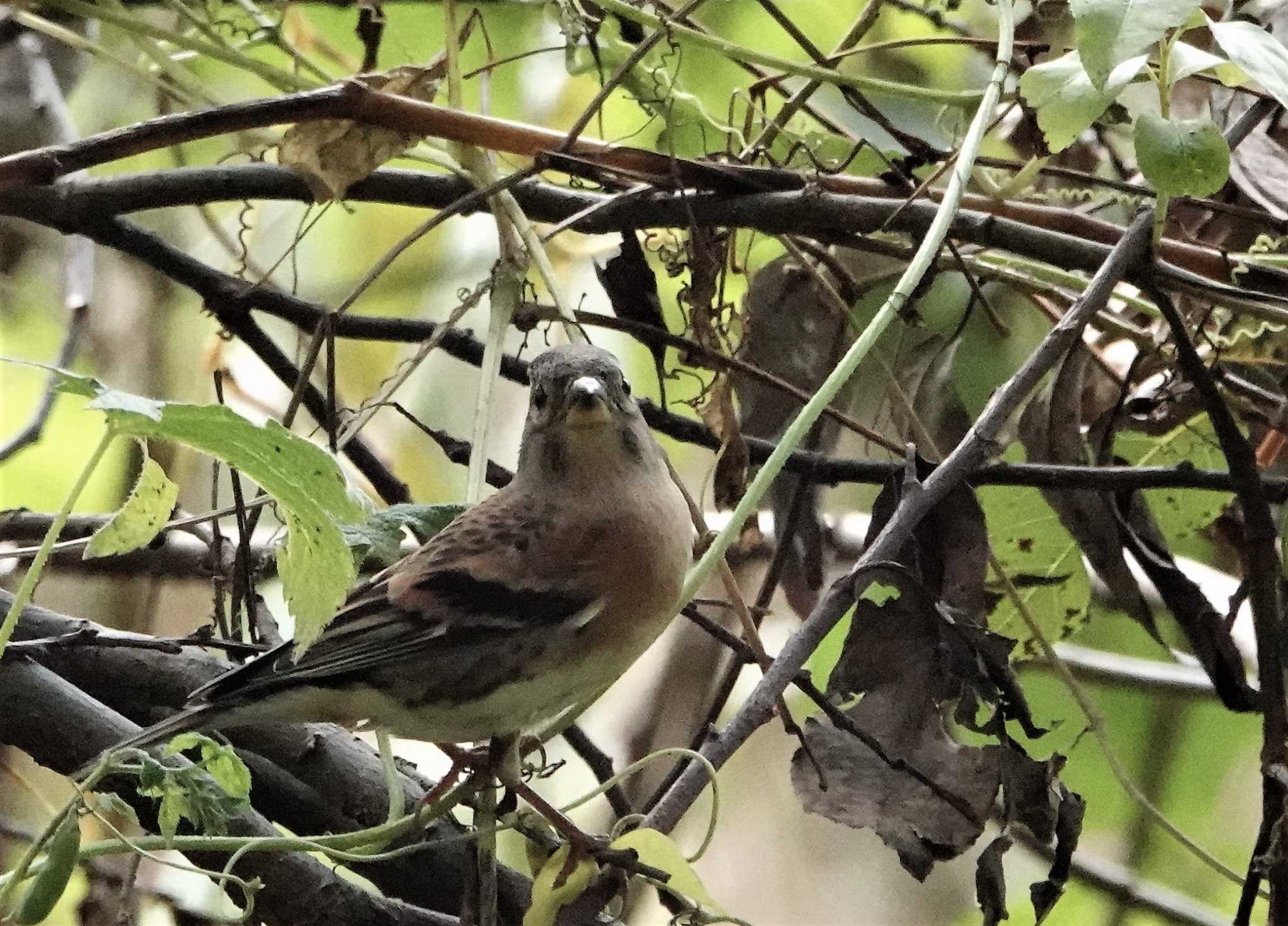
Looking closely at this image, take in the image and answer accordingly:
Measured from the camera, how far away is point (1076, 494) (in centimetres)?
174

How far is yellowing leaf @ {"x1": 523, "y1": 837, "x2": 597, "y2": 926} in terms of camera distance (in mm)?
1218

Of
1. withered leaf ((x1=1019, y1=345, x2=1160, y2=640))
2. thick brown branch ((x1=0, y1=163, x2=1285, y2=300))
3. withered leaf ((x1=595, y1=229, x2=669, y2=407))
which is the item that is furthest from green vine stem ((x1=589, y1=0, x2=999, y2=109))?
withered leaf ((x1=1019, y1=345, x2=1160, y2=640))

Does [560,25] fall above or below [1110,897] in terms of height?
above

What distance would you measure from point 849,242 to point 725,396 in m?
0.27

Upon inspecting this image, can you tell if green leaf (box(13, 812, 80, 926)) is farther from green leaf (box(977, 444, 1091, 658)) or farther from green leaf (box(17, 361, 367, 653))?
green leaf (box(977, 444, 1091, 658))

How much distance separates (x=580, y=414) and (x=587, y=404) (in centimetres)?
2

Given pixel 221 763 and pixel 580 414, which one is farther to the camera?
pixel 580 414

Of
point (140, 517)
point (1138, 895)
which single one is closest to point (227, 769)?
point (140, 517)

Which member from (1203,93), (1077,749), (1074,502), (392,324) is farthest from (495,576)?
(1203,93)

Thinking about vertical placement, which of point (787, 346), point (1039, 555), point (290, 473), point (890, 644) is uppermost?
point (787, 346)

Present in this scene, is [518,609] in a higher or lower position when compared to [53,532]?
higher

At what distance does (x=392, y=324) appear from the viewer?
1877 millimetres

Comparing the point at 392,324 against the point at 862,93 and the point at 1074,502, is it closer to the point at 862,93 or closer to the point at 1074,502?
the point at 862,93

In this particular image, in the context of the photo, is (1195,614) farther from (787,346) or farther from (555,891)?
(555,891)
